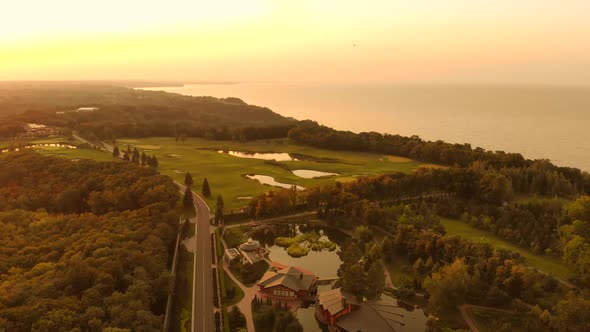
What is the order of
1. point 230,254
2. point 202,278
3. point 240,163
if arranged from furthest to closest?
point 240,163 → point 230,254 → point 202,278

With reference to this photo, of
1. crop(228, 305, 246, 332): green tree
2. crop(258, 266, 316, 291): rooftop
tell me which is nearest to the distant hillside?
crop(258, 266, 316, 291): rooftop

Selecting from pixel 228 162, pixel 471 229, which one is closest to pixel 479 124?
pixel 228 162

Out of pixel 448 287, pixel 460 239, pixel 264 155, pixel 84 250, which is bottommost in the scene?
pixel 84 250

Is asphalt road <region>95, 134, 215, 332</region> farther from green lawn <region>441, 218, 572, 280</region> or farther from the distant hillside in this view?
the distant hillside

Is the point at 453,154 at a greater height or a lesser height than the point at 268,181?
greater

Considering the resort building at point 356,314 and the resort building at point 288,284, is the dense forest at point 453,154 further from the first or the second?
the resort building at point 288,284

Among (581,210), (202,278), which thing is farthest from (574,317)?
(202,278)

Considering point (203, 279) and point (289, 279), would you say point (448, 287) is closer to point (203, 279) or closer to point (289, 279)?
point (289, 279)
